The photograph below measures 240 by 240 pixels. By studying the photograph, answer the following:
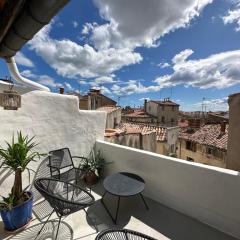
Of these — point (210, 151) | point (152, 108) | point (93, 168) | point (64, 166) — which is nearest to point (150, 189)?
point (93, 168)

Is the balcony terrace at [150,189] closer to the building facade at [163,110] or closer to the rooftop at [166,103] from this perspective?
the building facade at [163,110]

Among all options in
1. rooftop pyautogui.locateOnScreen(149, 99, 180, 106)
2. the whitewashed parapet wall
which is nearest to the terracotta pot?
the whitewashed parapet wall

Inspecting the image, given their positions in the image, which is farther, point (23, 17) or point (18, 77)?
point (18, 77)

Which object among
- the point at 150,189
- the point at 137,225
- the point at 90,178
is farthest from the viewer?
the point at 90,178

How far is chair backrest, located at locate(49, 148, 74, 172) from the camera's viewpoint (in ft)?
14.2

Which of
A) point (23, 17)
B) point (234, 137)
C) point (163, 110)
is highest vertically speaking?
point (163, 110)

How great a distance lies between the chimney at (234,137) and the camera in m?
4.87

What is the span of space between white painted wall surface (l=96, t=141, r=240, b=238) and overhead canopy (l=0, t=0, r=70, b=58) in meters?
3.16

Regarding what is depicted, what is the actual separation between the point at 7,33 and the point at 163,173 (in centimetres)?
346

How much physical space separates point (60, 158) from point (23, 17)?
3.48 m

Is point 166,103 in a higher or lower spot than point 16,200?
higher

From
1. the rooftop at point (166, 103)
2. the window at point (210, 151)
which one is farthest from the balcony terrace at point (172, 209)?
the rooftop at point (166, 103)

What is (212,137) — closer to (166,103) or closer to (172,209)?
(172,209)

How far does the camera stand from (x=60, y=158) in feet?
14.7
